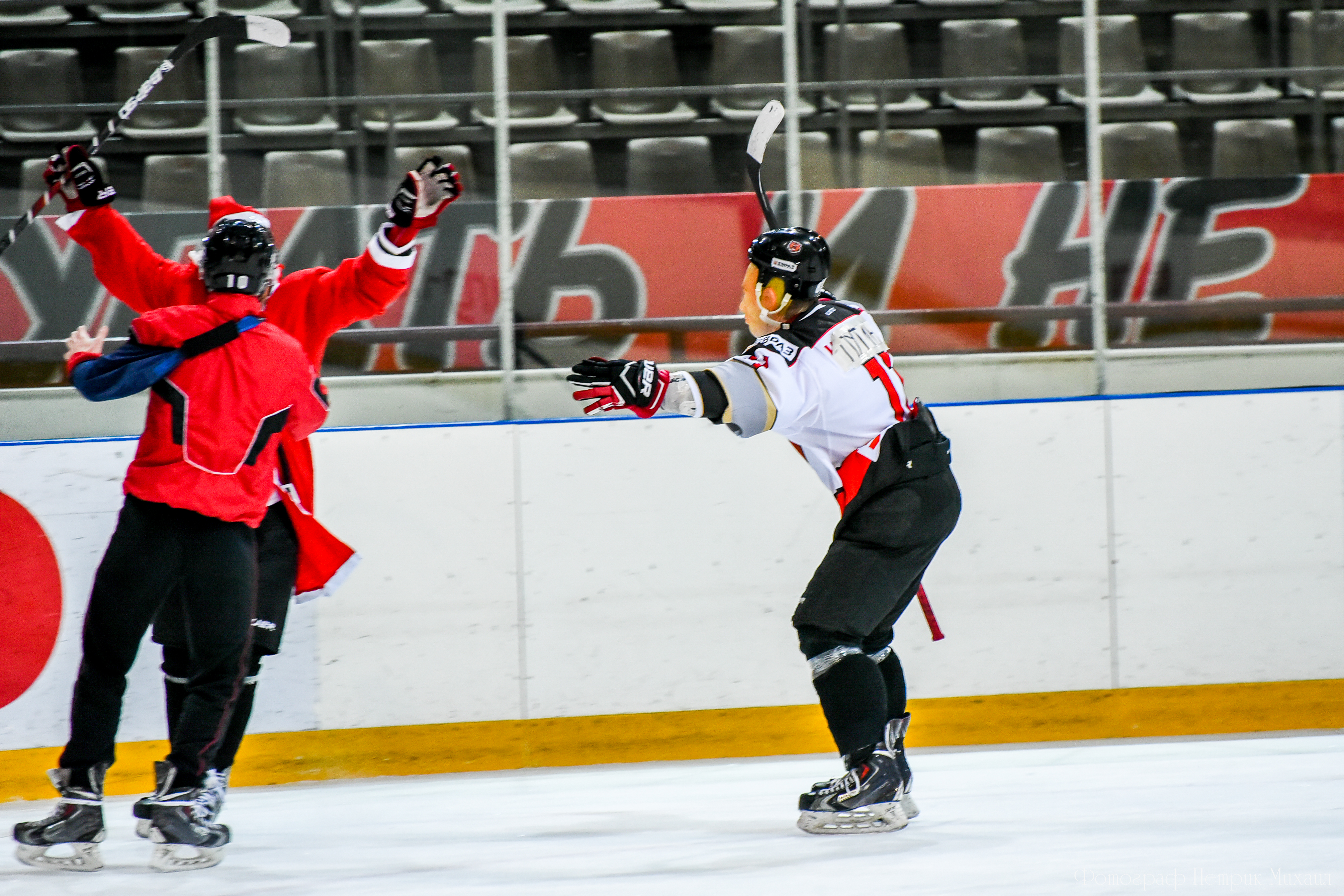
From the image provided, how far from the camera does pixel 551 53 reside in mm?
4293

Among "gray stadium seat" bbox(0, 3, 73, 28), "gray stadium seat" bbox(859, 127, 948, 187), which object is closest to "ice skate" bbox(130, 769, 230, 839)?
"gray stadium seat" bbox(859, 127, 948, 187)

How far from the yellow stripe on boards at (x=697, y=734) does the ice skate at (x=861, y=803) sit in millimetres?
944

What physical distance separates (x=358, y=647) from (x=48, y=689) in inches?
28.3

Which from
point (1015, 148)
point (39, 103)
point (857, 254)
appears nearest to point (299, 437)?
point (857, 254)

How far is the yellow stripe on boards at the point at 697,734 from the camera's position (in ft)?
10.6

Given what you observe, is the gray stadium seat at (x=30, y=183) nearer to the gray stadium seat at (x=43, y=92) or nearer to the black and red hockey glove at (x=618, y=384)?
the gray stadium seat at (x=43, y=92)

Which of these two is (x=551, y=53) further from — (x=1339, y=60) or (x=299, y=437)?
(x=1339, y=60)

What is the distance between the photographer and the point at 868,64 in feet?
14.3

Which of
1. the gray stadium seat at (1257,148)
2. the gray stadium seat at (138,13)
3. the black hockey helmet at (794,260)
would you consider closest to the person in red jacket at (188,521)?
the black hockey helmet at (794,260)

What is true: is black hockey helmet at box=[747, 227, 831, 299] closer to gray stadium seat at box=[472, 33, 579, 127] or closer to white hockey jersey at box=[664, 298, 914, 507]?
white hockey jersey at box=[664, 298, 914, 507]

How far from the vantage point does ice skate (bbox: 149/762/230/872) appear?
2.26 meters

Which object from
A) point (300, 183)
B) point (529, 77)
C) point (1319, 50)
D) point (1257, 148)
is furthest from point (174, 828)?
point (1319, 50)

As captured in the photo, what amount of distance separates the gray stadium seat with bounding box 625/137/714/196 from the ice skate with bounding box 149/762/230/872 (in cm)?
233

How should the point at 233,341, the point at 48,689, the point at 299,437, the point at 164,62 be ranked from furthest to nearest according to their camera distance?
the point at 48,689 → the point at 164,62 → the point at 299,437 → the point at 233,341
